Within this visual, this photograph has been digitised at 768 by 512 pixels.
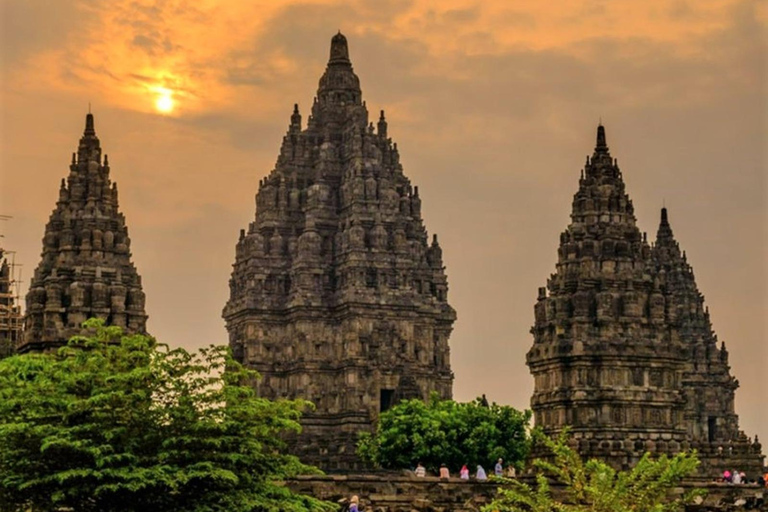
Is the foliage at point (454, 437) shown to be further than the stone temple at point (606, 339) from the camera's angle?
Yes

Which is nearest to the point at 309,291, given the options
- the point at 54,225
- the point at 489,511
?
the point at 54,225

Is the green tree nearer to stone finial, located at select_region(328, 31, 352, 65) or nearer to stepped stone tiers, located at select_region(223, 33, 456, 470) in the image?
stepped stone tiers, located at select_region(223, 33, 456, 470)

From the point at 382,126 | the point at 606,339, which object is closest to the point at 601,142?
the point at 606,339

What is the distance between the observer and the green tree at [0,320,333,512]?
54.8 m

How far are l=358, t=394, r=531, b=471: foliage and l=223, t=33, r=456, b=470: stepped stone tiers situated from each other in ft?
32.4

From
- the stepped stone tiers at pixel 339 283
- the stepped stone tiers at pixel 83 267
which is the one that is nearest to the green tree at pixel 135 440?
the stepped stone tiers at pixel 83 267

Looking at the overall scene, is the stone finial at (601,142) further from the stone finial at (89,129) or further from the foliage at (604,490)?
the foliage at (604,490)

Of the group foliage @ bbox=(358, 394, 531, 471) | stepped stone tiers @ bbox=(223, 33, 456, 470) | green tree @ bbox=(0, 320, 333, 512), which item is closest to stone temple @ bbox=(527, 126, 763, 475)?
foliage @ bbox=(358, 394, 531, 471)

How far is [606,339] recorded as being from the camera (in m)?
90.4

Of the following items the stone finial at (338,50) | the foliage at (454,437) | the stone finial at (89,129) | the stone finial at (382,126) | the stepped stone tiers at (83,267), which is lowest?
the foliage at (454,437)

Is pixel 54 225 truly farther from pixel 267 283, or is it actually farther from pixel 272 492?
pixel 272 492

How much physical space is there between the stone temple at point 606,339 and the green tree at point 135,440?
31.8 meters

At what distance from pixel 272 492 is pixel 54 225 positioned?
34.8 metres

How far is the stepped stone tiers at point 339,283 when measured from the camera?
108 meters
